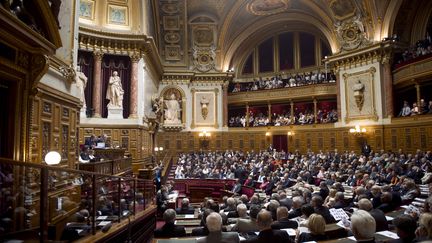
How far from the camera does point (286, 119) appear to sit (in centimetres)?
2434

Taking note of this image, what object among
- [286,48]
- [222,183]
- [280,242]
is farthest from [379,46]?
[280,242]

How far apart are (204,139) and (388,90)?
13.2m

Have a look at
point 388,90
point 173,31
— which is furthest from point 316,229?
point 173,31

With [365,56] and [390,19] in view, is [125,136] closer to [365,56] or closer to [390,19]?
[365,56]

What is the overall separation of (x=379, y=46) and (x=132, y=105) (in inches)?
553

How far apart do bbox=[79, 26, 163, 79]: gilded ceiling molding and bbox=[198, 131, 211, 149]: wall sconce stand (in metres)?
9.05

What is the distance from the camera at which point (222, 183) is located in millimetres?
16828

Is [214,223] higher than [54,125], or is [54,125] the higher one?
[54,125]

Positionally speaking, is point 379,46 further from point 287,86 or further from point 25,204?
point 25,204

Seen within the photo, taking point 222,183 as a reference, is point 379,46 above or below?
above

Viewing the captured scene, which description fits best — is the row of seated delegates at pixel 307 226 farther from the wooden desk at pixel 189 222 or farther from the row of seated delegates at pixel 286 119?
the row of seated delegates at pixel 286 119

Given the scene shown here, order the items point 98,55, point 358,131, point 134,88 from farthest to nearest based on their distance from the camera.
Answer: point 358,131 < point 134,88 < point 98,55

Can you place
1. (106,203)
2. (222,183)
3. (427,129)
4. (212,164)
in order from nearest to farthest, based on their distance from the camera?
(106,203), (427,129), (222,183), (212,164)

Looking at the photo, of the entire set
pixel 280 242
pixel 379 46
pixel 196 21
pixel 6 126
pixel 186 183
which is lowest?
pixel 186 183
